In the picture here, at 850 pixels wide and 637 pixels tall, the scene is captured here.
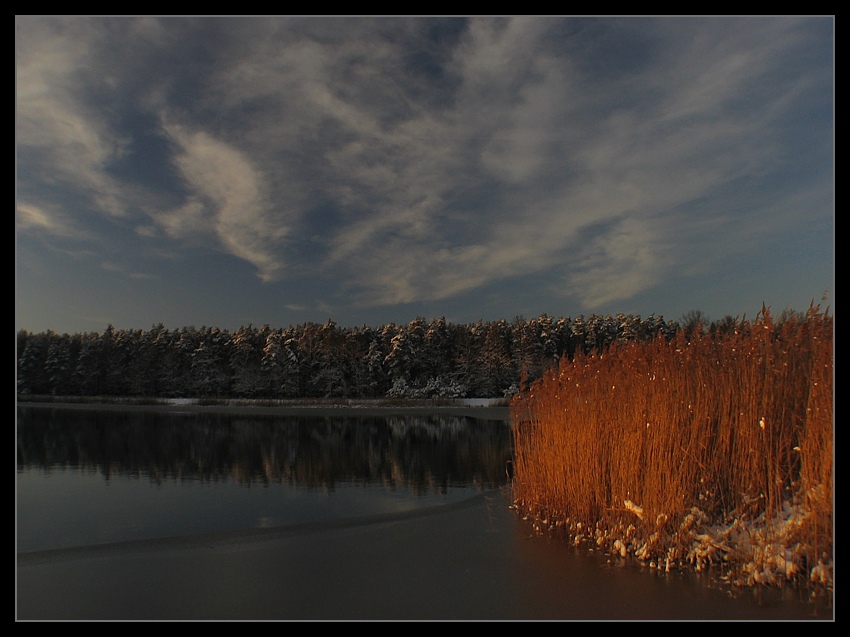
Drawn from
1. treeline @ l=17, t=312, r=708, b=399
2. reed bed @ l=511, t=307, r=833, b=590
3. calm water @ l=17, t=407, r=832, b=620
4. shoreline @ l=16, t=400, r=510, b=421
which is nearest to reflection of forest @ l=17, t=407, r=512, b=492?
calm water @ l=17, t=407, r=832, b=620

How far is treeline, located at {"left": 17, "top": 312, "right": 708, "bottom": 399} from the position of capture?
4900cm

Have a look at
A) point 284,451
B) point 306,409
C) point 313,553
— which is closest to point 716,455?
point 313,553

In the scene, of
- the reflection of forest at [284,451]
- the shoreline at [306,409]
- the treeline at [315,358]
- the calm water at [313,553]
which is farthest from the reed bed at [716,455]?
the treeline at [315,358]

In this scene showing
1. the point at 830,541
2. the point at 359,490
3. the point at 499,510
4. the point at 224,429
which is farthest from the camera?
the point at 224,429

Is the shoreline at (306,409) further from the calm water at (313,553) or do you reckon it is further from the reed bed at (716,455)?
the reed bed at (716,455)

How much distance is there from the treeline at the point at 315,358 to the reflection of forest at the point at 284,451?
20400 mm

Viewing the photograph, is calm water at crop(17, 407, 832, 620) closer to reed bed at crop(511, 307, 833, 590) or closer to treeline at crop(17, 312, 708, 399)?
reed bed at crop(511, 307, 833, 590)

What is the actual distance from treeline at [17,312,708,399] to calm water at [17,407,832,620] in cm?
3437

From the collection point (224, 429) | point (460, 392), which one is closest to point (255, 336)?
point (460, 392)

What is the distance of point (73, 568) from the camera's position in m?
5.90

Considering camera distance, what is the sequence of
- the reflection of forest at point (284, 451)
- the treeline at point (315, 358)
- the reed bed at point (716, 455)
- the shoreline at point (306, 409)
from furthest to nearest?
the treeline at point (315, 358), the shoreline at point (306, 409), the reflection of forest at point (284, 451), the reed bed at point (716, 455)

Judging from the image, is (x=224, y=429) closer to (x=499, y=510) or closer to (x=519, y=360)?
(x=499, y=510)

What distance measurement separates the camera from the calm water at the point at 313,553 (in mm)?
4570
